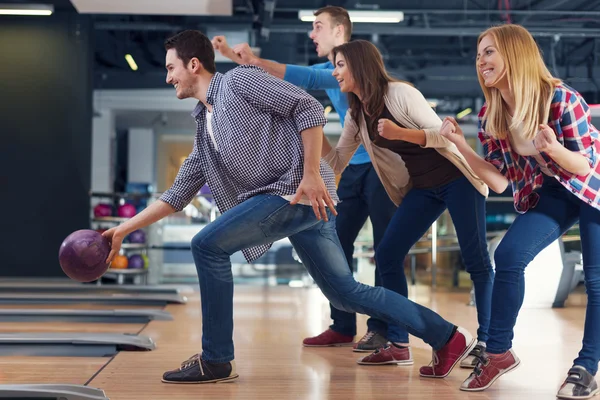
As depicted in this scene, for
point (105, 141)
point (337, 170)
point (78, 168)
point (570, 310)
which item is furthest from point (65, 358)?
point (105, 141)

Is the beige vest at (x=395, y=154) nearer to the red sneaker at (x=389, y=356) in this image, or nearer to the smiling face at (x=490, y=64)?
the smiling face at (x=490, y=64)

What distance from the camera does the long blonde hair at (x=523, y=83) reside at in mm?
2326

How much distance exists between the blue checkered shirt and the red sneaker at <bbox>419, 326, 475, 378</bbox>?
2.12ft

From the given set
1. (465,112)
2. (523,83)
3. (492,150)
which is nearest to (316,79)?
(492,150)

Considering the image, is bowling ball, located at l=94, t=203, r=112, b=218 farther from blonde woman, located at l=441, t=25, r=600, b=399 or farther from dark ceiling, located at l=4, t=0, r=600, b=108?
blonde woman, located at l=441, t=25, r=600, b=399

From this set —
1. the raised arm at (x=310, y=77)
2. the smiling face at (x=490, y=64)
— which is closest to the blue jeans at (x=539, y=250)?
the smiling face at (x=490, y=64)

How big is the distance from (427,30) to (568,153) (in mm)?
7447

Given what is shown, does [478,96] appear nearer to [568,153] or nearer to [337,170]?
[337,170]

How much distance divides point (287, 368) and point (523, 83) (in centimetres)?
134

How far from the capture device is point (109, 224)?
7.86 metres

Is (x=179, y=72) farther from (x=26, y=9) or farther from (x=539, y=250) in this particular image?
(x=26, y=9)

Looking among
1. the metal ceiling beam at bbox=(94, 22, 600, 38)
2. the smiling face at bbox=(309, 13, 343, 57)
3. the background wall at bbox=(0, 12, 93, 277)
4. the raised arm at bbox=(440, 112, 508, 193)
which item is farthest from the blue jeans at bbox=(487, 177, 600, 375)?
the metal ceiling beam at bbox=(94, 22, 600, 38)

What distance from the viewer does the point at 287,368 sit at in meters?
2.92

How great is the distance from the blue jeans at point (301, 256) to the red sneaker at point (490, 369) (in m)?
0.18
